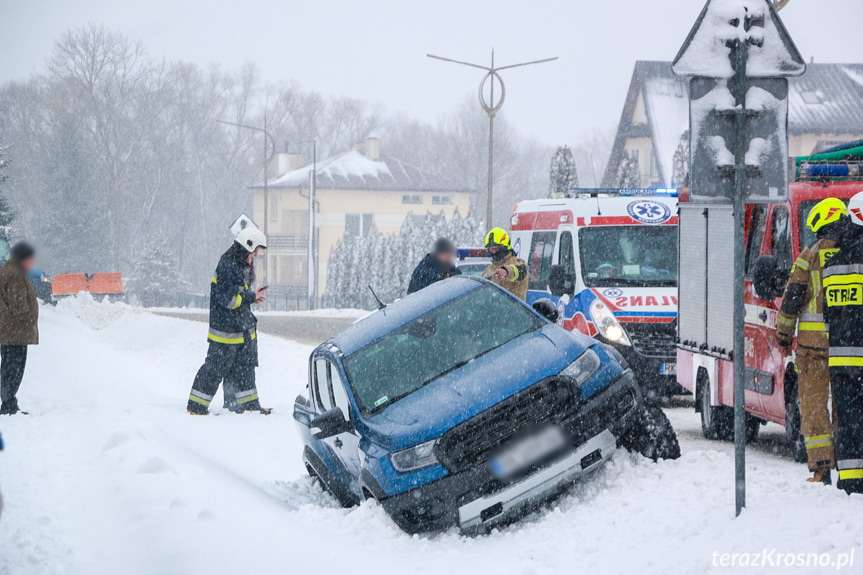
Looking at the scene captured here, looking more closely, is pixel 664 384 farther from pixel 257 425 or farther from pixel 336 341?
pixel 336 341

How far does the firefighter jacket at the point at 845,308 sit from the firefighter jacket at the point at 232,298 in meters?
6.90

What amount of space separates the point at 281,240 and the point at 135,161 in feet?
37.9

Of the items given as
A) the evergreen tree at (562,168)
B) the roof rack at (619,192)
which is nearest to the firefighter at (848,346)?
the roof rack at (619,192)

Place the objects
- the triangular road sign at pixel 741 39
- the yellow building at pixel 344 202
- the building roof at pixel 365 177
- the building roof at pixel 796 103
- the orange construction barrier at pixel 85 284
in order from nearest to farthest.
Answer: the triangular road sign at pixel 741 39 < the orange construction barrier at pixel 85 284 < the building roof at pixel 796 103 < the building roof at pixel 365 177 < the yellow building at pixel 344 202

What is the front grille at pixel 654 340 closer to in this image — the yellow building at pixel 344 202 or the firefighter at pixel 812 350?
the firefighter at pixel 812 350

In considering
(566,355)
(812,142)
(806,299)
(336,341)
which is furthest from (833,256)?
(812,142)

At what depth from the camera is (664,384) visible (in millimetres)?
13422

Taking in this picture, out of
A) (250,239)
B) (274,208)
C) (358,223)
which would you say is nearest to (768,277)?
(250,239)

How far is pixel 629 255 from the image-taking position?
45.1 feet

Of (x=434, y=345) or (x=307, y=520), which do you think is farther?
(x=434, y=345)

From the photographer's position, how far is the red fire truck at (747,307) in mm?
9031

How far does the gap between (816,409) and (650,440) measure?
1098mm

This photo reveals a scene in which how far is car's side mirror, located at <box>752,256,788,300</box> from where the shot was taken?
8117 mm

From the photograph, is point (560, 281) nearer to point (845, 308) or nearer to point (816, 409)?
point (816, 409)
